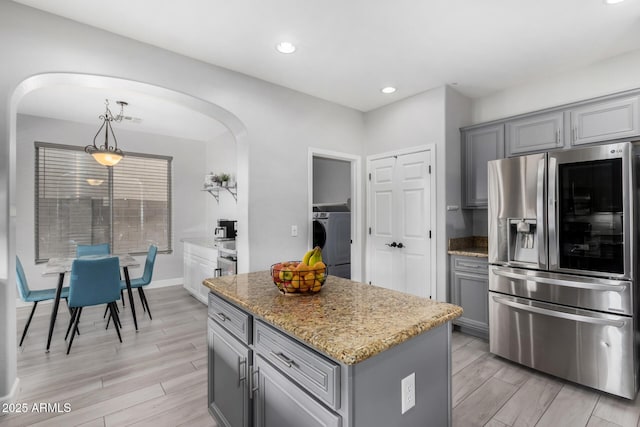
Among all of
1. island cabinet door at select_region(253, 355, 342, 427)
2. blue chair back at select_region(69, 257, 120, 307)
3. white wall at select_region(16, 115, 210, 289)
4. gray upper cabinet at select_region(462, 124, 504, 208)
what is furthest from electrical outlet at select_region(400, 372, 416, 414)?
white wall at select_region(16, 115, 210, 289)

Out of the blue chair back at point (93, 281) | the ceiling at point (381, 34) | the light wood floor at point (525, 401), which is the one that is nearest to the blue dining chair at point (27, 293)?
the blue chair back at point (93, 281)

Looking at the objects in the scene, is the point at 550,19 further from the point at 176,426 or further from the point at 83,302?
the point at 83,302

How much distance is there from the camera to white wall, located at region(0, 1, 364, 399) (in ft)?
6.65

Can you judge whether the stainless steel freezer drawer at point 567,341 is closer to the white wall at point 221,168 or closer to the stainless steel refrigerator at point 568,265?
the stainless steel refrigerator at point 568,265

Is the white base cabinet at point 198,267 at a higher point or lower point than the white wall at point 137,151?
lower

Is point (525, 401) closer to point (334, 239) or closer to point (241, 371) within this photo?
point (241, 371)

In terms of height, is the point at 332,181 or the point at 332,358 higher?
the point at 332,181

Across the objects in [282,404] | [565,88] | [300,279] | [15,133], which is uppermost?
[565,88]

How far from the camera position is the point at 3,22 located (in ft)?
6.63

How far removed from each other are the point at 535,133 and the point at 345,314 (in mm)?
2931

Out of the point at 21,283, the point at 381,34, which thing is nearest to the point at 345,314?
the point at 381,34

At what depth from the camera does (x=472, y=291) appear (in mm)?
3184

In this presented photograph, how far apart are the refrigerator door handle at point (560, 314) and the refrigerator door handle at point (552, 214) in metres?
0.36

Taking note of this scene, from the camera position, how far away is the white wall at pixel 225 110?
2.03 metres
